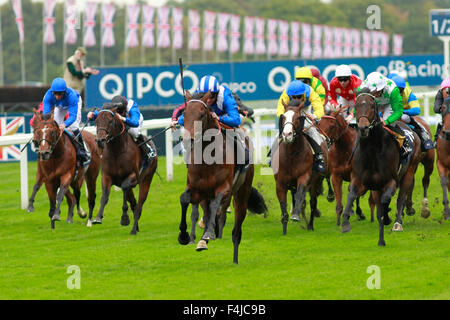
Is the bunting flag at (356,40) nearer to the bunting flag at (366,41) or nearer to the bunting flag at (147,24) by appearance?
the bunting flag at (366,41)

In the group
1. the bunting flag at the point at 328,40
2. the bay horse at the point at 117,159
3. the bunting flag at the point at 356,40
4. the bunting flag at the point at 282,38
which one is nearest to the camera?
the bay horse at the point at 117,159

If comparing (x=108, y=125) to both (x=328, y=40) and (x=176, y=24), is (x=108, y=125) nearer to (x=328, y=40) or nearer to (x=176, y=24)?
(x=176, y=24)

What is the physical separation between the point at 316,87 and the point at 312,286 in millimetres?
4633

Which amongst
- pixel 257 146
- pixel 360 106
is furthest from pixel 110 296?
pixel 257 146

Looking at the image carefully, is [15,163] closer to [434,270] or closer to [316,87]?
[316,87]

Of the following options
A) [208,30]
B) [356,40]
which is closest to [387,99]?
[208,30]

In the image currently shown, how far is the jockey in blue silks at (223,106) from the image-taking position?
8.34 m

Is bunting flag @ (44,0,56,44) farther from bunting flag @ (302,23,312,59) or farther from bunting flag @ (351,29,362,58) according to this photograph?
bunting flag @ (351,29,362,58)

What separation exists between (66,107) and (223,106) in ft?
13.4

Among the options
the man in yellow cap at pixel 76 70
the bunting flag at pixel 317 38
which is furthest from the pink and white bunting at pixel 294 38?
the man in yellow cap at pixel 76 70

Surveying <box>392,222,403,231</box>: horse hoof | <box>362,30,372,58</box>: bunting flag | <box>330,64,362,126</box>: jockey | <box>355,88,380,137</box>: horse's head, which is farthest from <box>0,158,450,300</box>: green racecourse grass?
<box>362,30,372,58</box>: bunting flag

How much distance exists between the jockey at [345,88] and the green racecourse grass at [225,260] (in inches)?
57.3

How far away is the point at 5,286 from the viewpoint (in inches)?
305

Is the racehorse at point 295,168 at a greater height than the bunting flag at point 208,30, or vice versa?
the bunting flag at point 208,30
